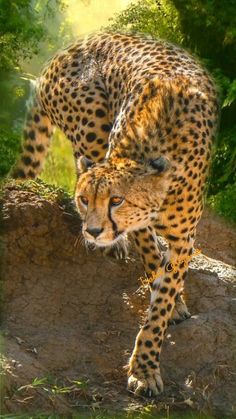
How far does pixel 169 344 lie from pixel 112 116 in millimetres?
1761

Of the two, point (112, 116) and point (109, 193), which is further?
point (112, 116)

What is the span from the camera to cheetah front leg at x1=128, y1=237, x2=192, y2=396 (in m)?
5.95

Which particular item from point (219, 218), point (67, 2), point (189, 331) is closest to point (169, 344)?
point (189, 331)

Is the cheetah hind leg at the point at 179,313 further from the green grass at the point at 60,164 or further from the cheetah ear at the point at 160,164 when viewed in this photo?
the green grass at the point at 60,164

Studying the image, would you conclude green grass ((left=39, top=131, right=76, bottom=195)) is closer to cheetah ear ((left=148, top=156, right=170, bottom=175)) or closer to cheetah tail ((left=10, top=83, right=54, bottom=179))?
cheetah tail ((left=10, top=83, right=54, bottom=179))

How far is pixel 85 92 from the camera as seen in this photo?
695cm

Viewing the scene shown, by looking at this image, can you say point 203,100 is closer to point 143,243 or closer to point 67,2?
point 143,243

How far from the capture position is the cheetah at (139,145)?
5520mm

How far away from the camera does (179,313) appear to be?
669cm

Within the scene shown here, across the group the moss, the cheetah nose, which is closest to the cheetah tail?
the moss

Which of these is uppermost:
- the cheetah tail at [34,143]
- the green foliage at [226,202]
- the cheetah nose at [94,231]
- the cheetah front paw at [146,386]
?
the cheetah nose at [94,231]

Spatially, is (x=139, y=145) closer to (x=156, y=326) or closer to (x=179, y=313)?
(x=156, y=326)

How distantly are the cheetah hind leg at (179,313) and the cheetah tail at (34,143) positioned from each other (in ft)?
5.35

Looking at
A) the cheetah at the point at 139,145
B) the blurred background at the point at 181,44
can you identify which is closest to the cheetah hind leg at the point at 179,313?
the cheetah at the point at 139,145
